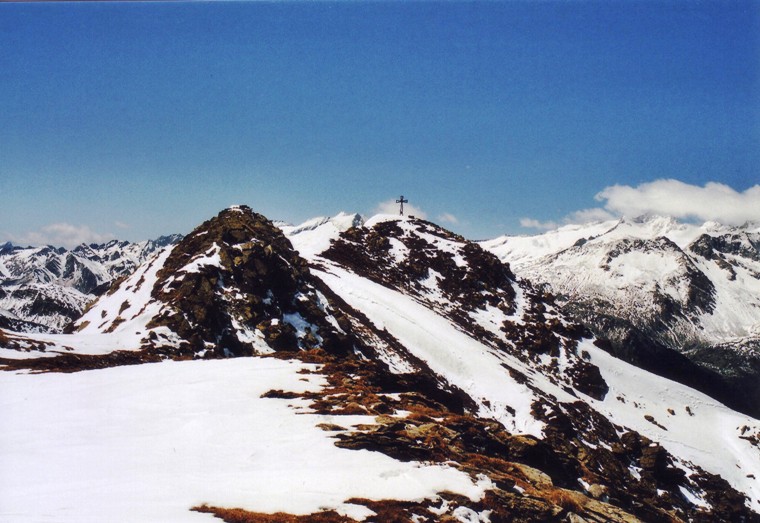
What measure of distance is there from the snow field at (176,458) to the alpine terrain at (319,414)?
3.4 inches

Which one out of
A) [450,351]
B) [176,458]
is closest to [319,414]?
[176,458]


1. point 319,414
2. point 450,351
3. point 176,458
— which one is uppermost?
point 319,414

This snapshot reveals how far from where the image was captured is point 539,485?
15.6 m

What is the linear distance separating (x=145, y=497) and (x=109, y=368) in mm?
19536

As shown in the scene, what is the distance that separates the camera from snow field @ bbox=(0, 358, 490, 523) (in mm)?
12031

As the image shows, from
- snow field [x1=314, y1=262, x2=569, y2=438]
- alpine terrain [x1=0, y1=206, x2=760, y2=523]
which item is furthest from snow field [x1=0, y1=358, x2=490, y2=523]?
snow field [x1=314, y1=262, x2=569, y2=438]

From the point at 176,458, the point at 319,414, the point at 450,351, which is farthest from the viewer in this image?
the point at 450,351

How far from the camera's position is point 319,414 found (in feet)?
63.9

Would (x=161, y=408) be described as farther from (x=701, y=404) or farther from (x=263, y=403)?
(x=701, y=404)

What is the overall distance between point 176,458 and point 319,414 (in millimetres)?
5986

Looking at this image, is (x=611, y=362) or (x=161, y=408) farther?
(x=611, y=362)

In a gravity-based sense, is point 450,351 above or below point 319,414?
below

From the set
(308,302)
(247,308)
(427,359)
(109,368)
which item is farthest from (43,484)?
(427,359)

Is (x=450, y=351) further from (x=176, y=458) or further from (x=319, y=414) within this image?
(x=176, y=458)
